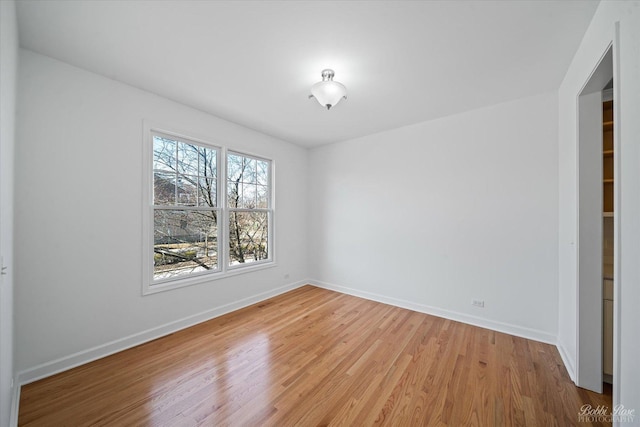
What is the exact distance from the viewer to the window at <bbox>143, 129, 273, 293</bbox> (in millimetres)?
2770

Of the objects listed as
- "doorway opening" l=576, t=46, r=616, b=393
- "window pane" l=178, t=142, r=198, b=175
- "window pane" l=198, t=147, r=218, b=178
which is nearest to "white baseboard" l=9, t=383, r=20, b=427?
"window pane" l=178, t=142, r=198, b=175

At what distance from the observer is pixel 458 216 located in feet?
10.4

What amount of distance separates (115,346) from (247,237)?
1.95m

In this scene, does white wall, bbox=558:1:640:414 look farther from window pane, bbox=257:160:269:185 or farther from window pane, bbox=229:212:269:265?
window pane, bbox=257:160:269:185

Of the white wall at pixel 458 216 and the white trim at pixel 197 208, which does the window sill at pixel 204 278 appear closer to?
the white trim at pixel 197 208

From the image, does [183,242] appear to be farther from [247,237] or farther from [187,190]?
[247,237]

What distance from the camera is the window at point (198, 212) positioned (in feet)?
9.09

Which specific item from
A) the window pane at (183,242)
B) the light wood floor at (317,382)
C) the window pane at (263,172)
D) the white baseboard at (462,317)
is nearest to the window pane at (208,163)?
the window pane at (183,242)

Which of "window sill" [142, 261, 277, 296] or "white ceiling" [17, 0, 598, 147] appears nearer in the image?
"white ceiling" [17, 0, 598, 147]

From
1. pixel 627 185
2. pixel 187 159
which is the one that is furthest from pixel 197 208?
pixel 627 185

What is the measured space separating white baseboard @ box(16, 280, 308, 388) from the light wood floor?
86 millimetres

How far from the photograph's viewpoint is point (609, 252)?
6.98 feet

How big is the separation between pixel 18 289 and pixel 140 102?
1.99 meters

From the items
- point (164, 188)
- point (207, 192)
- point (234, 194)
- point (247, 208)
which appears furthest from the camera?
point (247, 208)
